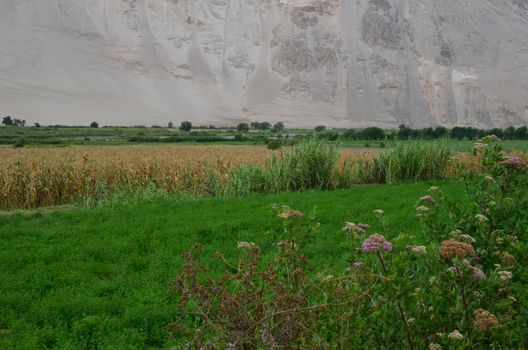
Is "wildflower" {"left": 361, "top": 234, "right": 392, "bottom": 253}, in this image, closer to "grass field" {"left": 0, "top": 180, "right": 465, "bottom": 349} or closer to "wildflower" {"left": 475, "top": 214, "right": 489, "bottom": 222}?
"grass field" {"left": 0, "top": 180, "right": 465, "bottom": 349}

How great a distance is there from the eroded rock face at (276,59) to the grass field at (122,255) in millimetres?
70510

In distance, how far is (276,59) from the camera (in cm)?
9012

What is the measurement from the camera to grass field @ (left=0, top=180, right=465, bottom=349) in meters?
5.20

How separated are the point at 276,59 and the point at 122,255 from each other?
85.4 metres

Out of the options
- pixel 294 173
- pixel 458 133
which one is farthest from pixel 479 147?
pixel 458 133

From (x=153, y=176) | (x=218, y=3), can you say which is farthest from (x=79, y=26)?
(x=153, y=176)

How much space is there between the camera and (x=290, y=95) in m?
89.4

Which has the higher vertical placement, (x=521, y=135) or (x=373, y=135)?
(x=373, y=135)

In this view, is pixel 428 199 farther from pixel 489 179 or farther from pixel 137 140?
pixel 137 140

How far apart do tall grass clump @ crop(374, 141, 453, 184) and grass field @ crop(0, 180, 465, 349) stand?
4911 millimetres

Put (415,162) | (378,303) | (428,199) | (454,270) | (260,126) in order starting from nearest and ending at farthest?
1. (454,270)
2. (378,303)
3. (428,199)
4. (415,162)
5. (260,126)

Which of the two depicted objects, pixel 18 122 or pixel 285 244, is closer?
pixel 285 244

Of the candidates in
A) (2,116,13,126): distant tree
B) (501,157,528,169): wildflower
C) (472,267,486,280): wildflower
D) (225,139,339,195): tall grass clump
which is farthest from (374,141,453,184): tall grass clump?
(2,116,13,126): distant tree

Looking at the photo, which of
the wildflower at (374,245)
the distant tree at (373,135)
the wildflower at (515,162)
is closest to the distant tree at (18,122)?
the distant tree at (373,135)
